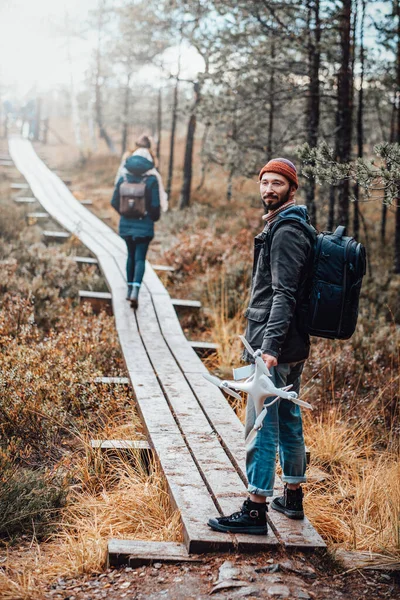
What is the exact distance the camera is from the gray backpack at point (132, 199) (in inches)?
355

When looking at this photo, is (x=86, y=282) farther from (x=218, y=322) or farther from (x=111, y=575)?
(x=111, y=575)

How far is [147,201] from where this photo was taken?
9.11 metres

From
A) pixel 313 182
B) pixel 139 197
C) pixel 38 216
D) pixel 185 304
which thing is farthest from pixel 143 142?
pixel 38 216

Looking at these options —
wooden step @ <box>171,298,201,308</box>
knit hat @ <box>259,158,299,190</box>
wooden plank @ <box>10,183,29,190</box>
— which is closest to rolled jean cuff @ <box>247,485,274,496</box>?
knit hat @ <box>259,158,299,190</box>

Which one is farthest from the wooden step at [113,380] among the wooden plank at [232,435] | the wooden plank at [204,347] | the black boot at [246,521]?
the black boot at [246,521]

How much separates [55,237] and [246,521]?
11.5 m

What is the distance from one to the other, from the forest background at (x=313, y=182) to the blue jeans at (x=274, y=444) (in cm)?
53

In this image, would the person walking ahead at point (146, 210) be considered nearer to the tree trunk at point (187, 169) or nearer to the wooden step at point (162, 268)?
the wooden step at point (162, 268)

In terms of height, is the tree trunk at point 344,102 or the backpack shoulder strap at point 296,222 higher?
the tree trunk at point 344,102

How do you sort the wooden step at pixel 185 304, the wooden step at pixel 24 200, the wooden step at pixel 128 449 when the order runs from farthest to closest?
the wooden step at pixel 24 200 < the wooden step at pixel 185 304 < the wooden step at pixel 128 449

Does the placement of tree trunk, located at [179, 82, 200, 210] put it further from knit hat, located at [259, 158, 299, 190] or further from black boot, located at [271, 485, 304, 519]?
black boot, located at [271, 485, 304, 519]

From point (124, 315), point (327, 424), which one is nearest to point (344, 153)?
point (124, 315)

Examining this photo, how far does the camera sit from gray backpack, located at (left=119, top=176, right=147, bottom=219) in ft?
29.6

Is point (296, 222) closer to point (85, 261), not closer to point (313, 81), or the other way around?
point (85, 261)
